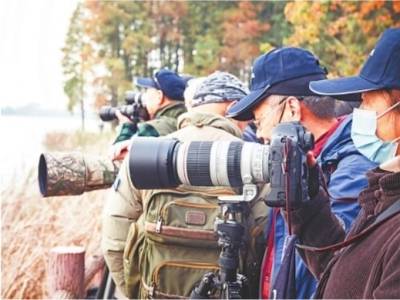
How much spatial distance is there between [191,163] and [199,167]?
0.09 feet

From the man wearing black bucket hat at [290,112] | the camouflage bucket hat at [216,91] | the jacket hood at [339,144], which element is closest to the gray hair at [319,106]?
the man wearing black bucket hat at [290,112]

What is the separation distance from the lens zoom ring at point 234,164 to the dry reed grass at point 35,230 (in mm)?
2525

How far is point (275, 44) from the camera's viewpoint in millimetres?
18672

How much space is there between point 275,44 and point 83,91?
618 centimetres

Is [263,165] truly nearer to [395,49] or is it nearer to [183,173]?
[183,173]

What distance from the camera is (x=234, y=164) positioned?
6.21 ft

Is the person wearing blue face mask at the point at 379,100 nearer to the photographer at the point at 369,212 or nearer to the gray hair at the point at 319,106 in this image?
the photographer at the point at 369,212

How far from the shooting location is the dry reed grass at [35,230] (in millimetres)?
4273

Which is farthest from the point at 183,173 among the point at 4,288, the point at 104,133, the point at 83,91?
the point at 83,91

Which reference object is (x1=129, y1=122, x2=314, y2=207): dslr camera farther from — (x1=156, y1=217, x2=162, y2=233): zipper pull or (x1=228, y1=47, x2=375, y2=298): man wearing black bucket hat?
(x1=156, y1=217, x2=162, y2=233): zipper pull

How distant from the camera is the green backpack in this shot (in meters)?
2.41

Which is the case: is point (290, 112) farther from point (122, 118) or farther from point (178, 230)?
point (122, 118)

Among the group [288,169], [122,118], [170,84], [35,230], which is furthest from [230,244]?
[35,230]

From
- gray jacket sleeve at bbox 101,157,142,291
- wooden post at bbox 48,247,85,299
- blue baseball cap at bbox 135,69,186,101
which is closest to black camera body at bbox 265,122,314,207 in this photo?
gray jacket sleeve at bbox 101,157,142,291
